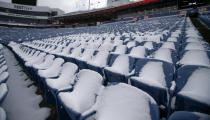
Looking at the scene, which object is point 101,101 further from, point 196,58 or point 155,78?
point 196,58

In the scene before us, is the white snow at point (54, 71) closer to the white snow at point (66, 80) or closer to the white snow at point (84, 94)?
the white snow at point (66, 80)

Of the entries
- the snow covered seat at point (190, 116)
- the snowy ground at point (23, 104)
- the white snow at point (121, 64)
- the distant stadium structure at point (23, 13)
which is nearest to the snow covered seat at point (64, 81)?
the snowy ground at point (23, 104)

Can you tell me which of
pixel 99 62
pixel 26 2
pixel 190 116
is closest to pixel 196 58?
pixel 190 116

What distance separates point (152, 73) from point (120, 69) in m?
0.59

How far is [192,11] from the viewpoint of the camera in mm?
16312

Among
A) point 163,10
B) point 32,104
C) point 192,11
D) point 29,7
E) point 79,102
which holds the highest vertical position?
point 29,7

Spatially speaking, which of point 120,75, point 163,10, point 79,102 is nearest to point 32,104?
point 79,102

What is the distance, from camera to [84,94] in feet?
4.68

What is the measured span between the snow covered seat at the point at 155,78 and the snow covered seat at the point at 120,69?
185 mm

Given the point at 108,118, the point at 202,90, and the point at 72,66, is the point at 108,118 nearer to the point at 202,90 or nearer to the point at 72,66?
the point at 202,90

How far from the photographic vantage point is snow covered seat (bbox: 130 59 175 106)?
139 cm

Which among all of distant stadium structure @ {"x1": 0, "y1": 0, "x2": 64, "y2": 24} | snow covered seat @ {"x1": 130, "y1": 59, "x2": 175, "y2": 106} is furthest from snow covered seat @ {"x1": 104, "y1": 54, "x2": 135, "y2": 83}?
distant stadium structure @ {"x1": 0, "y1": 0, "x2": 64, "y2": 24}

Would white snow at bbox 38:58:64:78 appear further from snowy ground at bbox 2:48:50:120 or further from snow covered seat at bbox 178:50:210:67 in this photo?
snow covered seat at bbox 178:50:210:67

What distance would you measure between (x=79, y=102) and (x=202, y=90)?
1288mm
